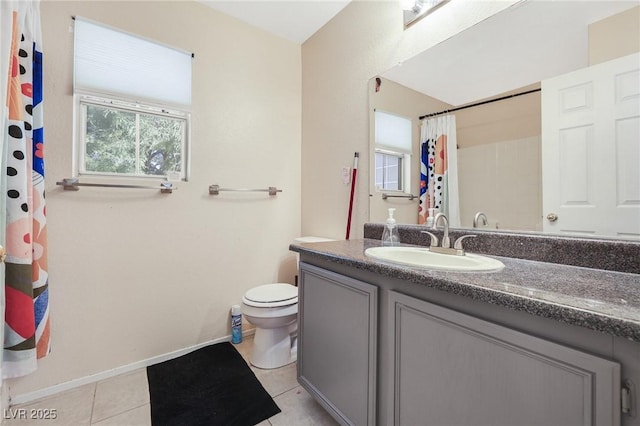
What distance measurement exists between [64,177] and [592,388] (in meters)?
2.35

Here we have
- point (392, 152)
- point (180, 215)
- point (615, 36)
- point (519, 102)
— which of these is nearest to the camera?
point (615, 36)

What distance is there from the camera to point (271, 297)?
1.80 metres

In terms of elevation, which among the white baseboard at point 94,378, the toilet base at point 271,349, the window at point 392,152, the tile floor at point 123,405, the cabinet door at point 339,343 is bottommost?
the tile floor at point 123,405

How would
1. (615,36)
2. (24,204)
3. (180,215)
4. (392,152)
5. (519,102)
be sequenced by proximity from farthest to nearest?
1. (180,215)
2. (392,152)
3. (24,204)
4. (519,102)
5. (615,36)

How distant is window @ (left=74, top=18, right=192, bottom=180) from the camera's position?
1.65 m

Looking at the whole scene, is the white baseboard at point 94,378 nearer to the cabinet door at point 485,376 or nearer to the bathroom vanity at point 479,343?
the bathroom vanity at point 479,343

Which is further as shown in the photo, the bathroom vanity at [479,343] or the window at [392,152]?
the window at [392,152]

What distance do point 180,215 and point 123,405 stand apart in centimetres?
112

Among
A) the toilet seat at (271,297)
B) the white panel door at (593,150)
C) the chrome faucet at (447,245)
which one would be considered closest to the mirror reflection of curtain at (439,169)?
the chrome faucet at (447,245)

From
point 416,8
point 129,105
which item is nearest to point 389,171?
point 416,8

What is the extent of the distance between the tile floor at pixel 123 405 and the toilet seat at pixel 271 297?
1.49 feet

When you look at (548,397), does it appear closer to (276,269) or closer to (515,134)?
(515,134)

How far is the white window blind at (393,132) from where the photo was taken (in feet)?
5.50

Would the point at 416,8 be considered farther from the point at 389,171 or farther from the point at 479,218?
Answer: the point at 479,218
